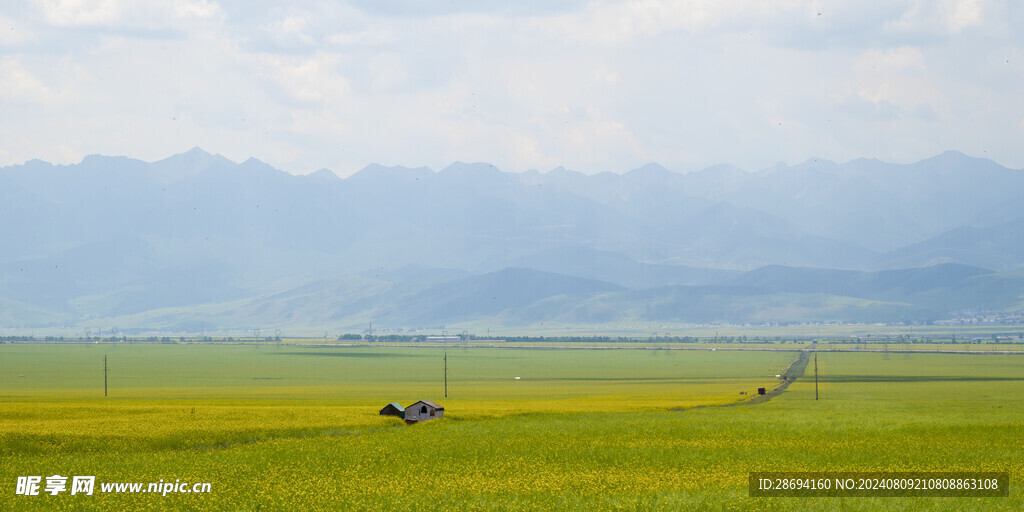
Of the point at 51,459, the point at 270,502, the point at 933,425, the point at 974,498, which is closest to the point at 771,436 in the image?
the point at 933,425

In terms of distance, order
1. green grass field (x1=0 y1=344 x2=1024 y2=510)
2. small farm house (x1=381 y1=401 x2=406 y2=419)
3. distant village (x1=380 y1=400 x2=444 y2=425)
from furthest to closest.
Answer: small farm house (x1=381 y1=401 x2=406 y2=419), distant village (x1=380 y1=400 x2=444 y2=425), green grass field (x1=0 y1=344 x2=1024 y2=510)

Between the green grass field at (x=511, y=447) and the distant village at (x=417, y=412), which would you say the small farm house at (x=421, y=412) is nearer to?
the distant village at (x=417, y=412)

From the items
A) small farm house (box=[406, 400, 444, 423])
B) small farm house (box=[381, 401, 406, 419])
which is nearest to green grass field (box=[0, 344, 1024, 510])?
small farm house (box=[381, 401, 406, 419])

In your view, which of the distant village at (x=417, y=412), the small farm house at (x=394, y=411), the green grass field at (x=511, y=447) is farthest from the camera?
the small farm house at (x=394, y=411)

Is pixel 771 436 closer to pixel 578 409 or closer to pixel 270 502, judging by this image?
pixel 578 409

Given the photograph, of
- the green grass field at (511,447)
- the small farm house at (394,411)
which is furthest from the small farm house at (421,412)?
the green grass field at (511,447)

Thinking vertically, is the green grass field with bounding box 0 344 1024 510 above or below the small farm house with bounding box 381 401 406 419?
below

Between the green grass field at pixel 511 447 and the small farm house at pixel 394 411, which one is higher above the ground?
the small farm house at pixel 394 411

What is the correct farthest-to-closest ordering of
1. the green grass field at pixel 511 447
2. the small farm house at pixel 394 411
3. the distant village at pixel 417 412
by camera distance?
1. the small farm house at pixel 394 411
2. the distant village at pixel 417 412
3. the green grass field at pixel 511 447

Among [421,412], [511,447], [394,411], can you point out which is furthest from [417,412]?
[511,447]

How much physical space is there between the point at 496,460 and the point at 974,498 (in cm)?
1774

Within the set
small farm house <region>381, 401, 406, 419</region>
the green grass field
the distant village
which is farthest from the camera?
small farm house <region>381, 401, 406, 419</region>

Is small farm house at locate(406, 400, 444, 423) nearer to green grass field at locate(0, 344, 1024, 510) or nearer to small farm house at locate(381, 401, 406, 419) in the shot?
small farm house at locate(381, 401, 406, 419)

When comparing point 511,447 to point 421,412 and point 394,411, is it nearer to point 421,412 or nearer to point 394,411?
point 421,412
